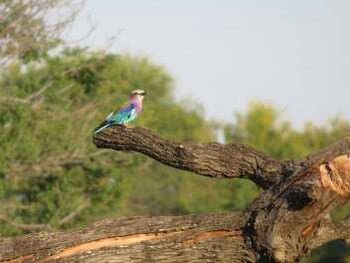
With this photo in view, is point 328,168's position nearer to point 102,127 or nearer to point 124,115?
point 102,127

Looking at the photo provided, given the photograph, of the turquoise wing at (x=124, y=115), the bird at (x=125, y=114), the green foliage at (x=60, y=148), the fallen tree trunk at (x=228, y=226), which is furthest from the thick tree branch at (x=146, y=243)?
the green foliage at (x=60, y=148)

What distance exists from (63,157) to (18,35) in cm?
600

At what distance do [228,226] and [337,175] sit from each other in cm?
88

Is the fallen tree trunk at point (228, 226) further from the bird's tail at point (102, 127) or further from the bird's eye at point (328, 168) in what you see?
the bird's tail at point (102, 127)

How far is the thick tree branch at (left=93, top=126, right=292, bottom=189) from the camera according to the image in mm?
10312

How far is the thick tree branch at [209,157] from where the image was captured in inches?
406

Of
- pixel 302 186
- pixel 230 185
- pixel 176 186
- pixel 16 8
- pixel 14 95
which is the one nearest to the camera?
pixel 302 186

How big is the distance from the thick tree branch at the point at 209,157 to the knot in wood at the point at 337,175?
575 millimetres

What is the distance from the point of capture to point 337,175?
963 centimetres

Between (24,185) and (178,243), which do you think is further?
(24,185)

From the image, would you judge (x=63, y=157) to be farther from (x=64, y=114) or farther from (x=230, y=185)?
(x=230, y=185)

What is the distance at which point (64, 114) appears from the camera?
3778 cm

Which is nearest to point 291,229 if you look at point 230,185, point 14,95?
point 14,95

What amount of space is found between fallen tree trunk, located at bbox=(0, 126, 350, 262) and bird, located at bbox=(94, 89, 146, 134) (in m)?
0.60
